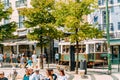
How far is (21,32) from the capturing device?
→ 61.0m

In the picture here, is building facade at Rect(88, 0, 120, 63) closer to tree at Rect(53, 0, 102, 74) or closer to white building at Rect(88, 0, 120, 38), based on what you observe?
white building at Rect(88, 0, 120, 38)

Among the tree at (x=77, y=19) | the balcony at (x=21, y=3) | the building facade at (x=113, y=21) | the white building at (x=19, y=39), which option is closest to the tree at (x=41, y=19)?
the tree at (x=77, y=19)

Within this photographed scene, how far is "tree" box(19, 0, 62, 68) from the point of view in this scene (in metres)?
36.8

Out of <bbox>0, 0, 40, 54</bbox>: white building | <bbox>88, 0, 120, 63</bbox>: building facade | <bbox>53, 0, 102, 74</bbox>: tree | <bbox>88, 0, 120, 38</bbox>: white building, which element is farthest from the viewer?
<bbox>0, 0, 40, 54</bbox>: white building

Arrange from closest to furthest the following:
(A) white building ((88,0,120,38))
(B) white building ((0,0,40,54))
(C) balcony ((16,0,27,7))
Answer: (A) white building ((88,0,120,38)), (B) white building ((0,0,40,54)), (C) balcony ((16,0,27,7))

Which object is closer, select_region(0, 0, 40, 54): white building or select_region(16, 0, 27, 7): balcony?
select_region(0, 0, 40, 54): white building

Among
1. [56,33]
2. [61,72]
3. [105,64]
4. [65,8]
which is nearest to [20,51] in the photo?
[105,64]

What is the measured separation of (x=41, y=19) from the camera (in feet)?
122

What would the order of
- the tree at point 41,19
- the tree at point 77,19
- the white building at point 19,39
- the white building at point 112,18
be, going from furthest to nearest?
the white building at point 19,39 < the white building at point 112,18 < the tree at point 41,19 < the tree at point 77,19

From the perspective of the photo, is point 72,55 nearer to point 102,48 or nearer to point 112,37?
point 102,48

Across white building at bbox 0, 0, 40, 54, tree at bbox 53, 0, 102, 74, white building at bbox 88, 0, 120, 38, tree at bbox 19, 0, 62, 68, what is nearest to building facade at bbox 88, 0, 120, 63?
white building at bbox 88, 0, 120, 38

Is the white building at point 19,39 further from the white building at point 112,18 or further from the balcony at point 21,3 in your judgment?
the white building at point 112,18

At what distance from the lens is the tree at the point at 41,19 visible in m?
36.8

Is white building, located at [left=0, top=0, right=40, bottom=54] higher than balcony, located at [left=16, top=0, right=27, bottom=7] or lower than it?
Answer: lower
